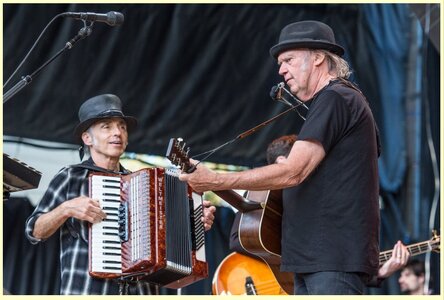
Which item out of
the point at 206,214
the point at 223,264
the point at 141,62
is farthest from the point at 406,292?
the point at 206,214

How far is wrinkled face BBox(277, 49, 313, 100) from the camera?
413 cm

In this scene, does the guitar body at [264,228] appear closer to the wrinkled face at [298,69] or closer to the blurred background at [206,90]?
the wrinkled face at [298,69]

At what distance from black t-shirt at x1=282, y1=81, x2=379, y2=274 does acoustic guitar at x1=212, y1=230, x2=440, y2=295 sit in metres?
1.90

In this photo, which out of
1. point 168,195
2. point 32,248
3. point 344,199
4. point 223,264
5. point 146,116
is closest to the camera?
point 344,199

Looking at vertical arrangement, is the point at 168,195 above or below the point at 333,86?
below

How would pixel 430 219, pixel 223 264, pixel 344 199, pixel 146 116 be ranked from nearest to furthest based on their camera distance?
pixel 344 199
pixel 223 264
pixel 146 116
pixel 430 219

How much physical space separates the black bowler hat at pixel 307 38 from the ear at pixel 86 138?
1311 mm

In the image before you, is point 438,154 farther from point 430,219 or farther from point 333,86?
point 333,86

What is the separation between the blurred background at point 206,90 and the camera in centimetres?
682

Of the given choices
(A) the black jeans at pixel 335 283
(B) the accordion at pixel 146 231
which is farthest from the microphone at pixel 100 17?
(A) the black jeans at pixel 335 283

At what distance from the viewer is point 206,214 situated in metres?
4.86

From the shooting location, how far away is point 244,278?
602 centimetres

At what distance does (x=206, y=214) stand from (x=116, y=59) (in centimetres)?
270

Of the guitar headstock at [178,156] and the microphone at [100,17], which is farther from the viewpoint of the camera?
the microphone at [100,17]
